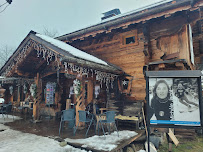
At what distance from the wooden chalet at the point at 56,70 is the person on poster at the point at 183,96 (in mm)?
3521

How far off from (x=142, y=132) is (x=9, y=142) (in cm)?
490

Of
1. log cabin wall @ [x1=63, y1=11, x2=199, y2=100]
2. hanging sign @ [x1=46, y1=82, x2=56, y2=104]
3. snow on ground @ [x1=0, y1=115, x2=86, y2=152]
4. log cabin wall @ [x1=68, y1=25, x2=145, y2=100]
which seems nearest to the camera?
snow on ground @ [x1=0, y1=115, x2=86, y2=152]

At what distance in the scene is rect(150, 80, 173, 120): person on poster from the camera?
12.2 feet

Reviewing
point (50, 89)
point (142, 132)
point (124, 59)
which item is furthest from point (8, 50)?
point (142, 132)

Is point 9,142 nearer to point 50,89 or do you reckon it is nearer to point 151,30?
point 50,89

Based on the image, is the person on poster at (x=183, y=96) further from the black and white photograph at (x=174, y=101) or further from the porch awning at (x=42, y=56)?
the porch awning at (x=42, y=56)

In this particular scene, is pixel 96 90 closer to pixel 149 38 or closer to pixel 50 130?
pixel 50 130

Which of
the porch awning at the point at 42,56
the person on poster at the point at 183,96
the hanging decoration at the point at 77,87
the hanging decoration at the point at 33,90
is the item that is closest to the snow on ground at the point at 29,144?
the hanging decoration at the point at 77,87

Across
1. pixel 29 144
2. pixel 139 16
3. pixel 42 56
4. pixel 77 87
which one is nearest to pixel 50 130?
pixel 29 144

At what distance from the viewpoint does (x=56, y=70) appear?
7.68m

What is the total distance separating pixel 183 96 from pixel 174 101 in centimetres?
24

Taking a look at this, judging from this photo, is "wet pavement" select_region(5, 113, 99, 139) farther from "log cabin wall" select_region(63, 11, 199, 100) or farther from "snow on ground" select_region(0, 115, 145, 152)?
"log cabin wall" select_region(63, 11, 199, 100)

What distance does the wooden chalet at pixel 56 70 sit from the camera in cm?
618

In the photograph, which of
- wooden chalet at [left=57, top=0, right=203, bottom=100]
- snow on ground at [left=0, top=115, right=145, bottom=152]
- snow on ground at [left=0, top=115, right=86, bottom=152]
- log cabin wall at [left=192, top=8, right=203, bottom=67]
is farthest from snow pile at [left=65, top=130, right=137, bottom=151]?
log cabin wall at [left=192, top=8, right=203, bottom=67]
